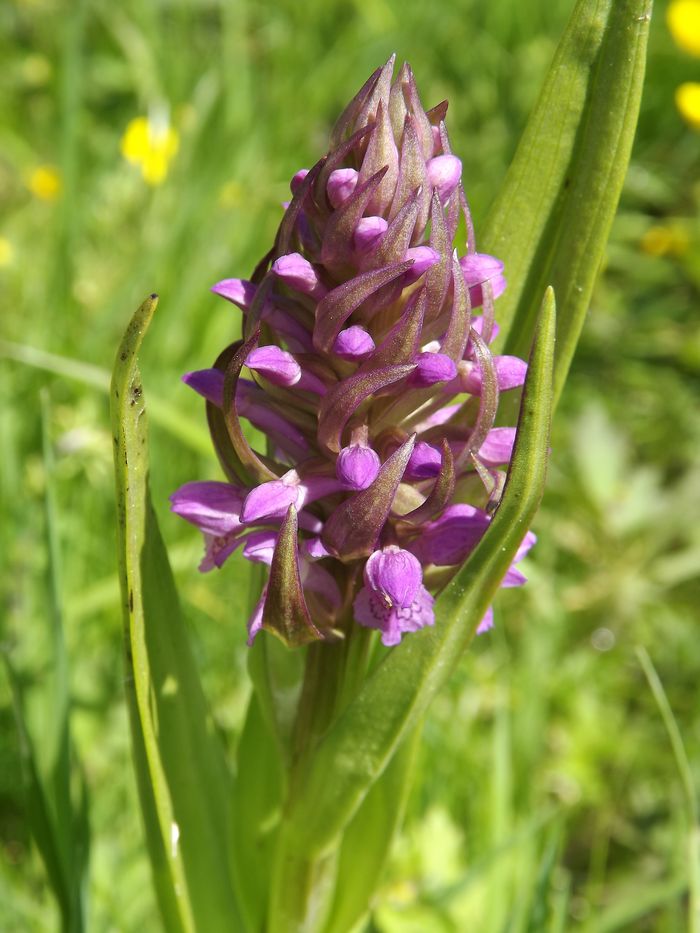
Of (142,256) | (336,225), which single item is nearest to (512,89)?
(142,256)

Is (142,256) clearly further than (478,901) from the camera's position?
Yes

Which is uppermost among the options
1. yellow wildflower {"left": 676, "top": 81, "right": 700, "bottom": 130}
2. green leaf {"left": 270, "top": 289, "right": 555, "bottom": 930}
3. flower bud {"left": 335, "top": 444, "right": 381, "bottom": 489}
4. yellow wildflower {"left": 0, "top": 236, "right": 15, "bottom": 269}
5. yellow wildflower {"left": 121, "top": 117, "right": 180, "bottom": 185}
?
yellow wildflower {"left": 676, "top": 81, "right": 700, "bottom": 130}

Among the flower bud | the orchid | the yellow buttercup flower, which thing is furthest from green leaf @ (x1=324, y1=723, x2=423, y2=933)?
the yellow buttercup flower

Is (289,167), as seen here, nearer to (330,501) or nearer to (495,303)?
(495,303)

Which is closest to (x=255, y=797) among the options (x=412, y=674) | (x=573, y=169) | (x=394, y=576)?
(x=412, y=674)

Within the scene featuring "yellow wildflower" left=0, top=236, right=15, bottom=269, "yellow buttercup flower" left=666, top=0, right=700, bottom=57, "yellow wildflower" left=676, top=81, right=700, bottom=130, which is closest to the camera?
"yellow wildflower" left=0, top=236, right=15, bottom=269

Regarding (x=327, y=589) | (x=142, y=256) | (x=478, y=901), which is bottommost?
(x=478, y=901)

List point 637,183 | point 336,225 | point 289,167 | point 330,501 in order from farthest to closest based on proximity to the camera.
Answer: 1. point 637,183
2. point 289,167
3. point 330,501
4. point 336,225

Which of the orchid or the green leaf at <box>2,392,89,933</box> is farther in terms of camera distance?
the green leaf at <box>2,392,89,933</box>

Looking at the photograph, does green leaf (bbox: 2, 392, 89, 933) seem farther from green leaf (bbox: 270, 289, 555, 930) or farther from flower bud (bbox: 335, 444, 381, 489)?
flower bud (bbox: 335, 444, 381, 489)
